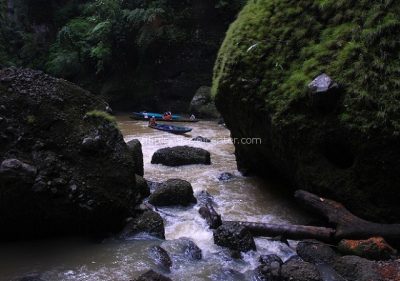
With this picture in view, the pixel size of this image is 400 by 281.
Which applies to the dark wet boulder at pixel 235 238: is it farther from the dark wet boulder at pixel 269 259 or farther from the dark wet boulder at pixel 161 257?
the dark wet boulder at pixel 161 257

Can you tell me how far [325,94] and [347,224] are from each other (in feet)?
6.35

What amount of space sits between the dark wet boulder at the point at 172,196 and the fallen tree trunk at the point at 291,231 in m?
1.62

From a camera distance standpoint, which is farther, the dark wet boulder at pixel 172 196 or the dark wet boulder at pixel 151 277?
the dark wet boulder at pixel 172 196

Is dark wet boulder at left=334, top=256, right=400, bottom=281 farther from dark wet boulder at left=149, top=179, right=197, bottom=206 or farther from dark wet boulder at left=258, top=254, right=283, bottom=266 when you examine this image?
dark wet boulder at left=149, top=179, right=197, bottom=206

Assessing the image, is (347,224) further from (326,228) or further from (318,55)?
(318,55)

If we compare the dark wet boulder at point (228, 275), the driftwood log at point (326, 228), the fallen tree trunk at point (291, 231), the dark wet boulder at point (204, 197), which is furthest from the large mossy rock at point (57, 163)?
the fallen tree trunk at point (291, 231)

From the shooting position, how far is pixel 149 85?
23.0 metres

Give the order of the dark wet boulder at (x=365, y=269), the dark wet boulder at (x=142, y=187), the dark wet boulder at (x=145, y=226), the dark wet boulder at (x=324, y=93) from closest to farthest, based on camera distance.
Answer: the dark wet boulder at (x=365, y=269) < the dark wet boulder at (x=324, y=93) < the dark wet boulder at (x=145, y=226) < the dark wet boulder at (x=142, y=187)

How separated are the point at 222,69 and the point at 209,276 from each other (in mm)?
4843

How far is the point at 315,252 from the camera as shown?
19.0 feet

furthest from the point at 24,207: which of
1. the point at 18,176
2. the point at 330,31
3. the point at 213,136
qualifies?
the point at 213,136

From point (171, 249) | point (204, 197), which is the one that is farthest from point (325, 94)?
point (171, 249)

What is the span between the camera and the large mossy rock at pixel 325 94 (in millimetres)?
5949

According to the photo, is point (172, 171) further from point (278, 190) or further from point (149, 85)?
point (149, 85)
